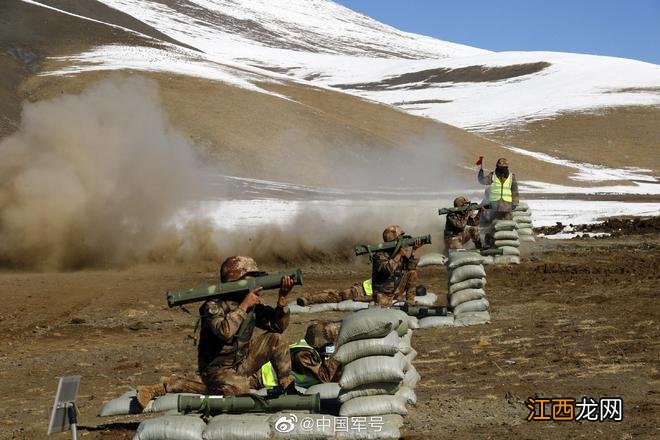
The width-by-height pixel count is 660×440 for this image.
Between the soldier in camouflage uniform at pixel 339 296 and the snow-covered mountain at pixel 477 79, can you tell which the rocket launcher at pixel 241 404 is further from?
the snow-covered mountain at pixel 477 79

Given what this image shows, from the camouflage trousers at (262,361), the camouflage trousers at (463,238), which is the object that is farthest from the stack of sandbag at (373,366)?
the camouflage trousers at (463,238)

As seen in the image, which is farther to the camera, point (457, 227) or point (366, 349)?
point (457, 227)

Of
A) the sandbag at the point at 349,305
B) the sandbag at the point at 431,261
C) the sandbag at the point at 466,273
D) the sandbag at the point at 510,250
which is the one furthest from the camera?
the sandbag at the point at 431,261

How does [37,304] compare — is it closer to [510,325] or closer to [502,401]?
→ [510,325]

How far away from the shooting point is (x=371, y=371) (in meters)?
9.88

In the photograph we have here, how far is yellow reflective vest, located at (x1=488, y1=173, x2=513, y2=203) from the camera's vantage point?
23895mm

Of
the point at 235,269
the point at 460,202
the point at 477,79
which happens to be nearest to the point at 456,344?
the point at 235,269

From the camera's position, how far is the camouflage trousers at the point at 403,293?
16266 millimetres

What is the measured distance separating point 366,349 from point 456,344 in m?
4.76

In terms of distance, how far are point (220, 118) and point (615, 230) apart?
4283 cm

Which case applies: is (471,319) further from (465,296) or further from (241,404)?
(241,404)

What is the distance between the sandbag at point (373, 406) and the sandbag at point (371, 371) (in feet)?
0.62

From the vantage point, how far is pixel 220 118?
71.8 meters

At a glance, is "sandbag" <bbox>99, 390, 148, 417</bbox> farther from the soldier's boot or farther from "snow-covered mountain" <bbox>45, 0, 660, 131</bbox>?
"snow-covered mountain" <bbox>45, 0, 660, 131</bbox>
